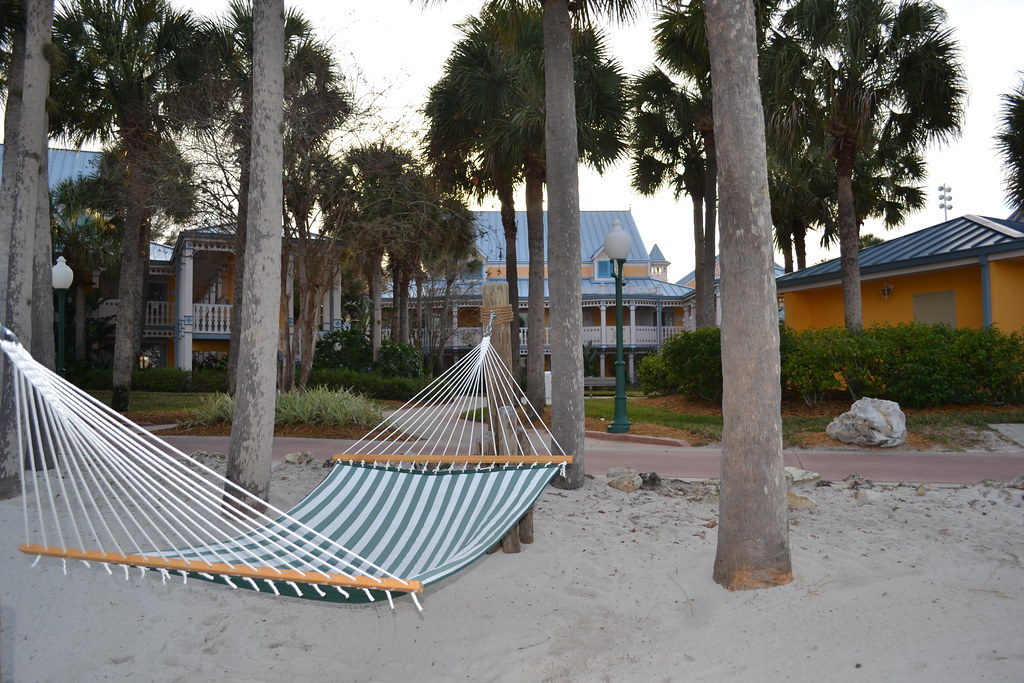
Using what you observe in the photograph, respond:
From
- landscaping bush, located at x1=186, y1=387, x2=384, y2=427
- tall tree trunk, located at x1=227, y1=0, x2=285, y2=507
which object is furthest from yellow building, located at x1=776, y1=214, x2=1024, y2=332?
tall tree trunk, located at x1=227, y1=0, x2=285, y2=507

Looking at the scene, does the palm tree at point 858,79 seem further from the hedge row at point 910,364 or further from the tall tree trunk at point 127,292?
the tall tree trunk at point 127,292

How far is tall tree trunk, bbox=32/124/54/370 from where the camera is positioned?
286 inches

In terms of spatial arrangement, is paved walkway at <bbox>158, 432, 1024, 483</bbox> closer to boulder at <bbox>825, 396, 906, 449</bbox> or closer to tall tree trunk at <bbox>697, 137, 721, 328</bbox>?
boulder at <bbox>825, 396, 906, 449</bbox>

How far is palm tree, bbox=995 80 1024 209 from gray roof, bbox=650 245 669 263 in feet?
63.2

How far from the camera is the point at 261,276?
209 inches

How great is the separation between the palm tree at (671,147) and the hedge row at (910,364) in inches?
150

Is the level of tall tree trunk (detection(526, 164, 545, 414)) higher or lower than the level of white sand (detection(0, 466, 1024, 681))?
higher

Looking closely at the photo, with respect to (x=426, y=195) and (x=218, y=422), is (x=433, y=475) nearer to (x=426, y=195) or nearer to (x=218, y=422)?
(x=218, y=422)

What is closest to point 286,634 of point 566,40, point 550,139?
point 550,139

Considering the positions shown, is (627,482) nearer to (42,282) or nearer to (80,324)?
(42,282)

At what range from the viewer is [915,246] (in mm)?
17469

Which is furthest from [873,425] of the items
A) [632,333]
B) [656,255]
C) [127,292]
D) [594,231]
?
[594,231]

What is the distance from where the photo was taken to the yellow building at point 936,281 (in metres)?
15.1

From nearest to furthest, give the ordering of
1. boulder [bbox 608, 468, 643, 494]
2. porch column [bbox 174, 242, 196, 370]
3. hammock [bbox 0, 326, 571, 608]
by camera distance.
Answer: hammock [bbox 0, 326, 571, 608] < boulder [bbox 608, 468, 643, 494] < porch column [bbox 174, 242, 196, 370]
